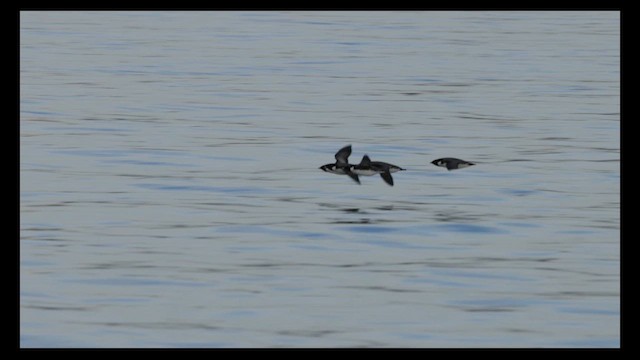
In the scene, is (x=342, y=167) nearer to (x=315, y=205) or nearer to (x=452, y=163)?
(x=452, y=163)

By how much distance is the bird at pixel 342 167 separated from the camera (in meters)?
23.8

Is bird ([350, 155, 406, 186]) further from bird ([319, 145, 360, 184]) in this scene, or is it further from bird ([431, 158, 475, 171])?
bird ([431, 158, 475, 171])

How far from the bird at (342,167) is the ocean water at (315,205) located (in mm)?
175

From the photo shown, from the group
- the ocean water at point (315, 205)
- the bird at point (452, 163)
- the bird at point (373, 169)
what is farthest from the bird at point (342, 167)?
the bird at point (452, 163)

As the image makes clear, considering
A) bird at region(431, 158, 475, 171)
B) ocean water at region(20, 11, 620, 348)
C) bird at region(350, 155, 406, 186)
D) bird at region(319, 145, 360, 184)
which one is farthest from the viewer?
bird at region(431, 158, 475, 171)

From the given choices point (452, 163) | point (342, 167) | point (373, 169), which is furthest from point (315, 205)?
point (452, 163)

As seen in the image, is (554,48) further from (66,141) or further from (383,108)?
(66,141)

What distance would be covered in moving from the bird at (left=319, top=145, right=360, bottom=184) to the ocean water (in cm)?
17

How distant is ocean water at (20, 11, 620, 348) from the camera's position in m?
15.6

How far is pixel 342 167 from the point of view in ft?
78.6

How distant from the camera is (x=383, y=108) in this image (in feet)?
111

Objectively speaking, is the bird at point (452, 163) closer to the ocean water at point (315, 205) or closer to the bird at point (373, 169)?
the ocean water at point (315, 205)

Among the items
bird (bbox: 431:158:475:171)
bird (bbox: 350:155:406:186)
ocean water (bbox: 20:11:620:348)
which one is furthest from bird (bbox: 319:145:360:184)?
bird (bbox: 431:158:475:171)
